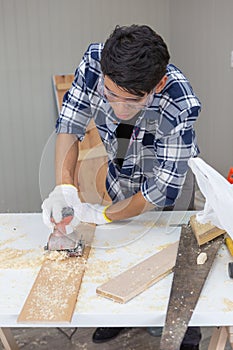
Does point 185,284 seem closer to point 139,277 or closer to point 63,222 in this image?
point 139,277

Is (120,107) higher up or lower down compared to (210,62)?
higher up

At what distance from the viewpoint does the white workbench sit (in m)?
1.14

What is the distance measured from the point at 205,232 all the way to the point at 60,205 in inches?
17.3

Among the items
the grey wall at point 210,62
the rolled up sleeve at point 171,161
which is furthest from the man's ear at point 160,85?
the grey wall at point 210,62

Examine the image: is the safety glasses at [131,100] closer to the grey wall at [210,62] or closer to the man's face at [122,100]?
the man's face at [122,100]

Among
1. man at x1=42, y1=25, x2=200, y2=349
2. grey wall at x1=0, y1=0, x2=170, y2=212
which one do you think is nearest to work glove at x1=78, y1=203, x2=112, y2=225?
man at x1=42, y1=25, x2=200, y2=349

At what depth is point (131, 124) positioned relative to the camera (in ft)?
5.26

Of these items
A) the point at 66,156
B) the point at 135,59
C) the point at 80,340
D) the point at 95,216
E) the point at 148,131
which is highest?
the point at 135,59

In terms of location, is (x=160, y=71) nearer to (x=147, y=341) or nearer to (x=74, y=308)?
(x=74, y=308)

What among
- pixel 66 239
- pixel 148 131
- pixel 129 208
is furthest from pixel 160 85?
pixel 66 239

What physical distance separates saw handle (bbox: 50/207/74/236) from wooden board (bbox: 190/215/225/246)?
0.38 m

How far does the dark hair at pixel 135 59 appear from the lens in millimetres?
1268

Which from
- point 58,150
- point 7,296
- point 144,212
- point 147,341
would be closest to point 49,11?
point 58,150

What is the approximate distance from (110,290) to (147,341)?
93 centimetres
